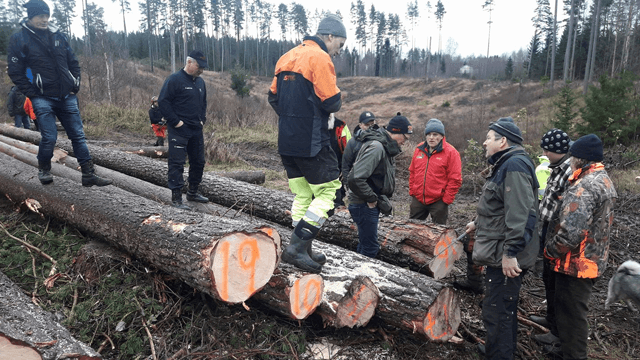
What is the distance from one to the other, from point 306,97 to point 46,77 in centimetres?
340

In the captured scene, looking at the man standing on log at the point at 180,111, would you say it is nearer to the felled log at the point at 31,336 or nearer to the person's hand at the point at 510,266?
the felled log at the point at 31,336

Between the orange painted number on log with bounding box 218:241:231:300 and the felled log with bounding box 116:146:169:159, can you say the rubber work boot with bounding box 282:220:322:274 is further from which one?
the felled log with bounding box 116:146:169:159

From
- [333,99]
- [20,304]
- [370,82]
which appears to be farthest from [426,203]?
[370,82]

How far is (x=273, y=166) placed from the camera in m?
12.0

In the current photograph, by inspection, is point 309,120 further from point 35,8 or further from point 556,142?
point 35,8

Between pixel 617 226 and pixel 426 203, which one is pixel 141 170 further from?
pixel 617 226

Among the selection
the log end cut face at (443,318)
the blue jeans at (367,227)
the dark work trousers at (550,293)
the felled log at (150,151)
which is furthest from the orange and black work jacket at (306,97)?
the felled log at (150,151)

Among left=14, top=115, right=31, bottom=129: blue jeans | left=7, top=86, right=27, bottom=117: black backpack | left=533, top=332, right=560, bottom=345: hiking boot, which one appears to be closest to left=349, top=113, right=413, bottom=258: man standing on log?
left=533, top=332, right=560, bottom=345: hiking boot

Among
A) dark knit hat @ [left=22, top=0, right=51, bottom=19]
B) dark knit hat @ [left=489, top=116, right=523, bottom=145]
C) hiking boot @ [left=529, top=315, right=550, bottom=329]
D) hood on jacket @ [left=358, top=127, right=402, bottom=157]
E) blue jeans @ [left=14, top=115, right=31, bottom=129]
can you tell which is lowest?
hiking boot @ [left=529, top=315, right=550, bottom=329]

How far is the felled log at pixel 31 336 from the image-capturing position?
215cm

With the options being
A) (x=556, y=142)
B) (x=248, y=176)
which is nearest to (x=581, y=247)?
(x=556, y=142)

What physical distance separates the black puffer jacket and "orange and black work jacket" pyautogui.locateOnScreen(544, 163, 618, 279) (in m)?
5.52

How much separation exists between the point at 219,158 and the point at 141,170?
409 cm

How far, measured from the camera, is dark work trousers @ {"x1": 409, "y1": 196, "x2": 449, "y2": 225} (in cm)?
515
